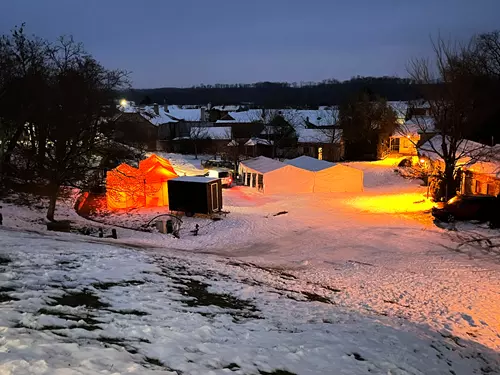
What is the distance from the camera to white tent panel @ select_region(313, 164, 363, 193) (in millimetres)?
29188

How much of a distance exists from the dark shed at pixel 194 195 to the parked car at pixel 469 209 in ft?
33.6

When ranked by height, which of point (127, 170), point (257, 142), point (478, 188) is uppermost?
point (127, 170)

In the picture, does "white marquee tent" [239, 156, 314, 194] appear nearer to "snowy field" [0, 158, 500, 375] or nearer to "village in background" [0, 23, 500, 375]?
"village in background" [0, 23, 500, 375]

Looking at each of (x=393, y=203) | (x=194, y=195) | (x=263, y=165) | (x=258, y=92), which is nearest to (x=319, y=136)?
(x=263, y=165)

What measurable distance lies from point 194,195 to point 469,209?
12.6m

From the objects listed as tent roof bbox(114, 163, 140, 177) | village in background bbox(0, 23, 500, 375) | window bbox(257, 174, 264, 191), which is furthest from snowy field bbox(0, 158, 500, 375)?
window bbox(257, 174, 264, 191)

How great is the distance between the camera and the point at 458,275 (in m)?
12.5

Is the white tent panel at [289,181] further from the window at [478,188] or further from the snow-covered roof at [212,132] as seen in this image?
the snow-covered roof at [212,132]

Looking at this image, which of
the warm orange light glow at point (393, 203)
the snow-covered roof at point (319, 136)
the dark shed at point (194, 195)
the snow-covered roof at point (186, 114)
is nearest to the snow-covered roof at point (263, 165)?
the warm orange light glow at point (393, 203)

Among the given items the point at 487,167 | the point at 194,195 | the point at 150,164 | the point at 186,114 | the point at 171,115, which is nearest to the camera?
the point at 194,195

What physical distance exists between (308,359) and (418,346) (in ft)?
7.74

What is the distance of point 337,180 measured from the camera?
29.4 meters

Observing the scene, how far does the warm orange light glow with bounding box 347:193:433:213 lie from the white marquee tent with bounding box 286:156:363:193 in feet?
7.79

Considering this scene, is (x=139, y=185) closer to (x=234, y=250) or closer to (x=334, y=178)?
(x=234, y=250)
